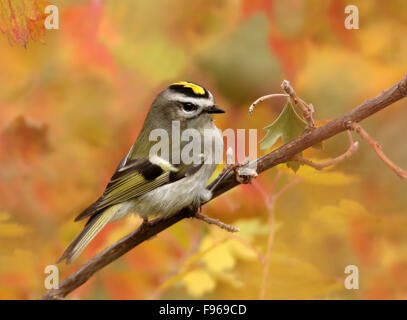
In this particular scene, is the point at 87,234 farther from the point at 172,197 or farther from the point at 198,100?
the point at 198,100

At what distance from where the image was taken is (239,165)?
0.85 meters

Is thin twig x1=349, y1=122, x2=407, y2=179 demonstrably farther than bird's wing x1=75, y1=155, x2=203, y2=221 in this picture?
No

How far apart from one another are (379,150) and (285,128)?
198 mm

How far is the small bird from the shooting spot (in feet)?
3.66

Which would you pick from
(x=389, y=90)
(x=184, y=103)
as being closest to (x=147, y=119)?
(x=184, y=103)

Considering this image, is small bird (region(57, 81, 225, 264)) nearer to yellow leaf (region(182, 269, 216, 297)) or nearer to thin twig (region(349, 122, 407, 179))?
yellow leaf (region(182, 269, 216, 297))

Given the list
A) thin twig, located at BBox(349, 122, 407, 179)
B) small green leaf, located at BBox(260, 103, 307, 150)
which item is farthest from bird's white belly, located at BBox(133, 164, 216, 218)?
thin twig, located at BBox(349, 122, 407, 179)

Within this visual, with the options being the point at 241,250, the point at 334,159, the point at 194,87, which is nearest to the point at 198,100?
the point at 194,87

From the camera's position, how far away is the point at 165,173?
3.97 feet

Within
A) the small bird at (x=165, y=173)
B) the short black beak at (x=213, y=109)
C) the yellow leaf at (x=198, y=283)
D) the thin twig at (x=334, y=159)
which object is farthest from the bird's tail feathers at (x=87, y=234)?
the thin twig at (x=334, y=159)

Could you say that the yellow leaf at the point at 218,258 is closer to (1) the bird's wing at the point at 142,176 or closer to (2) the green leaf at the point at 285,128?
(1) the bird's wing at the point at 142,176

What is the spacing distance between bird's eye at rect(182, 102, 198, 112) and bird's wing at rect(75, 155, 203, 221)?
0.16 meters

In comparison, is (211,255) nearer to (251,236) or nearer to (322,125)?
(251,236)

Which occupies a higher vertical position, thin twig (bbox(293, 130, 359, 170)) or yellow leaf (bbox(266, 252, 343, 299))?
thin twig (bbox(293, 130, 359, 170))
